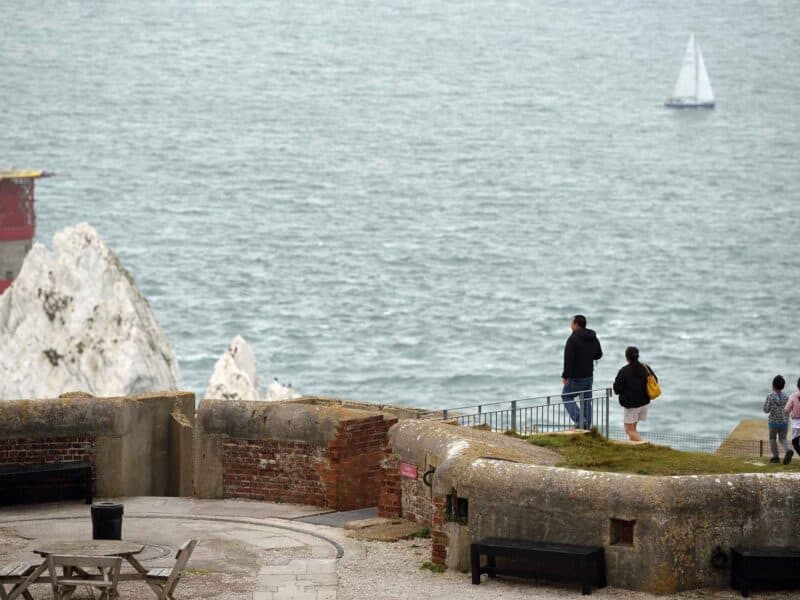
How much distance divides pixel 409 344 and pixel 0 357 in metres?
31.2

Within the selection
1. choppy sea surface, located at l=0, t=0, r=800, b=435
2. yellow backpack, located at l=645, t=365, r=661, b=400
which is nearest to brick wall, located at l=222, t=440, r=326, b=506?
yellow backpack, located at l=645, t=365, r=661, b=400

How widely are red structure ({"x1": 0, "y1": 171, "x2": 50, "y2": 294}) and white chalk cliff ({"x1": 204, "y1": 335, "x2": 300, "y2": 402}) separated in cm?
3272

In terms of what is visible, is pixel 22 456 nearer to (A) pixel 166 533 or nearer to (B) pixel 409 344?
(A) pixel 166 533

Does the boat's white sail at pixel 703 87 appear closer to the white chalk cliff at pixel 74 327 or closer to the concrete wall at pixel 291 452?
the white chalk cliff at pixel 74 327

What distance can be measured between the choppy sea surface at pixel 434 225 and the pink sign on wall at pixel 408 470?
5678 centimetres

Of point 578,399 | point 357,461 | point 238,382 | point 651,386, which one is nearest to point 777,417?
point 651,386

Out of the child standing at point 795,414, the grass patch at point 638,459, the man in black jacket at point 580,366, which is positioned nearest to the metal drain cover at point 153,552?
the grass patch at point 638,459

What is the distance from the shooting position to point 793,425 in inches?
754

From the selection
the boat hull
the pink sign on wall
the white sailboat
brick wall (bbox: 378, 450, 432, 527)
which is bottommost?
brick wall (bbox: 378, 450, 432, 527)

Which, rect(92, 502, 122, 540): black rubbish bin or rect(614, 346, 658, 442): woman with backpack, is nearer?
rect(92, 502, 122, 540): black rubbish bin

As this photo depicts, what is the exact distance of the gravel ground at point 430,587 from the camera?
53.2 feet

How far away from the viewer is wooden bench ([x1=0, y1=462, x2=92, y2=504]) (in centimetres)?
2023

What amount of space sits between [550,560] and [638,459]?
7.99ft

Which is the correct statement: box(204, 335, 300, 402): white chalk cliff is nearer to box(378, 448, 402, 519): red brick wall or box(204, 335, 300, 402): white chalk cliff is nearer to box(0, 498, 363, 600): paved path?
box(0, 498, 363, 600): paved path
